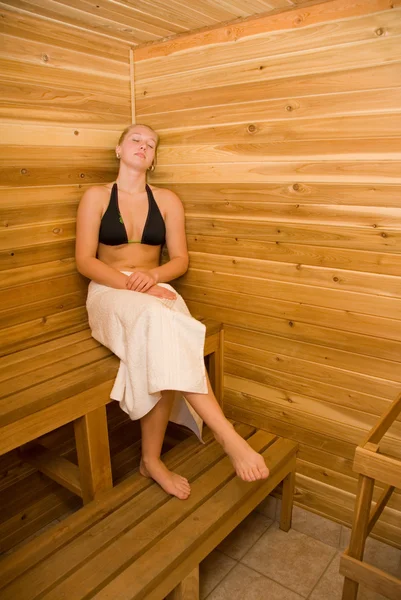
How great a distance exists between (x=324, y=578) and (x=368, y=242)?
1.35 metres

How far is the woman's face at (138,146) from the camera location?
2.23 meters

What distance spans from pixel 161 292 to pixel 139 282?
4.1 inches

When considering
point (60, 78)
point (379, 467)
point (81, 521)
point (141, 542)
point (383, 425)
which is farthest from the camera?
point (60, 78)

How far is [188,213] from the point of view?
93.3 inches

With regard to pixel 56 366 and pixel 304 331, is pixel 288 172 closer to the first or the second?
pixel 304 331

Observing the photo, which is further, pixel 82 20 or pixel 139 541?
pixel 82 20

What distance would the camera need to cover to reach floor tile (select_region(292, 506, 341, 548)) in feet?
7.04

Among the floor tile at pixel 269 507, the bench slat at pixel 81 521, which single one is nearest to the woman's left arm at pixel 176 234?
the bench slat at pixel 81 521

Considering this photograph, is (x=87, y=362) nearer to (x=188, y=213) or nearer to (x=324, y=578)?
(x=188, y=213)

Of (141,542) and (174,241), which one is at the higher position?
(174,241)

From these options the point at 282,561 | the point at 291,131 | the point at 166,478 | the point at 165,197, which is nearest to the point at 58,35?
the point at 165,197

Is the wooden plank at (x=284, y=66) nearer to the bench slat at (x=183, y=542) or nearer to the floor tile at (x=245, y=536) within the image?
the bench slat at (x=183, y=542)

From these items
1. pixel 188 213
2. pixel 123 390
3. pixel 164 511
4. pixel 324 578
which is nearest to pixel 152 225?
pixel 188 213

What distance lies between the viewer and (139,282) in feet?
6.75
